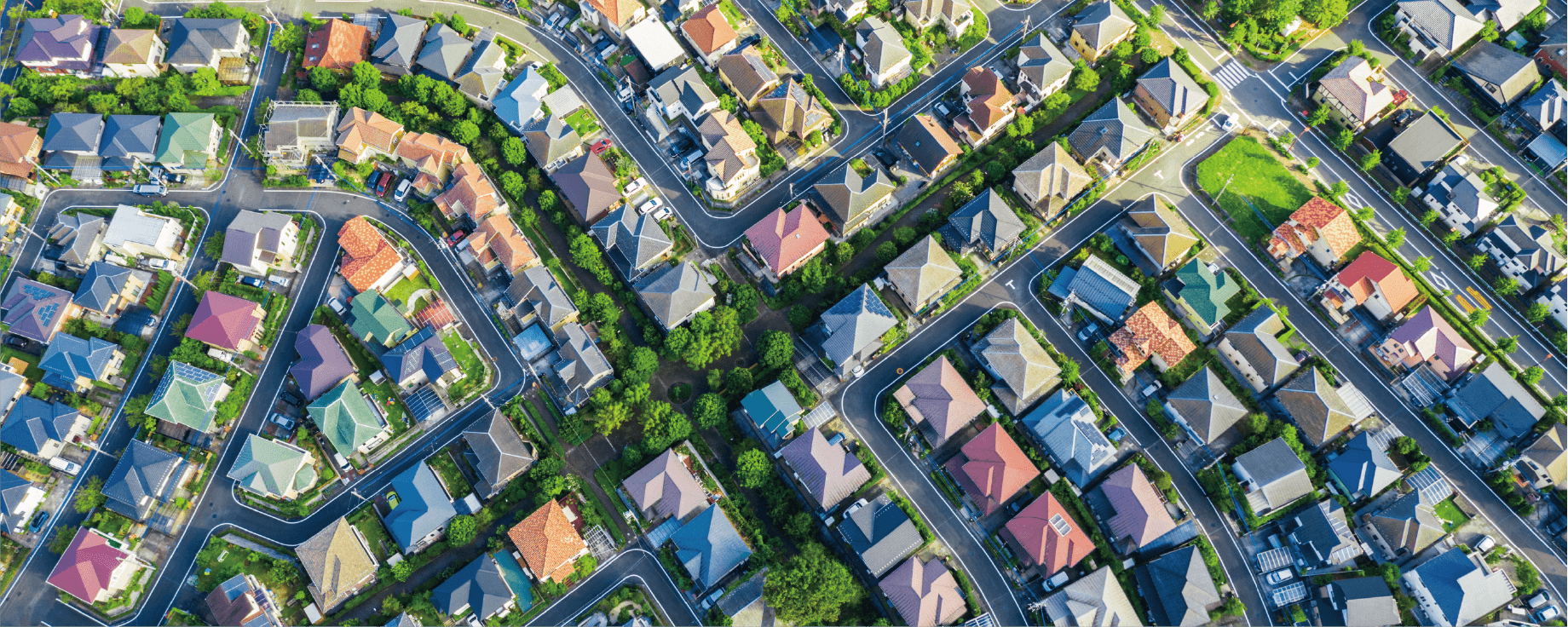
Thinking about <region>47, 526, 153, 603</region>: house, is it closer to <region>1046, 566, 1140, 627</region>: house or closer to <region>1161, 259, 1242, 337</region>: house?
<region>1046, 566, 1140, 627</region>: house

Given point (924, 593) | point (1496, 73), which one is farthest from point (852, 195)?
point (1496, 73)

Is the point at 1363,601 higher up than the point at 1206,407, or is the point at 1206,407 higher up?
the point at 1206,407

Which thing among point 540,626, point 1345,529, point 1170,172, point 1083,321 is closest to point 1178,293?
point 1083,321

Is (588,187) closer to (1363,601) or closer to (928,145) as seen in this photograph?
(928,145)

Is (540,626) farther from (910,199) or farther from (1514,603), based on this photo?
(1514,603)

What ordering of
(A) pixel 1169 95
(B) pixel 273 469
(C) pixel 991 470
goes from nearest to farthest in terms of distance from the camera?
(C) pixel 991 470 < (B) pixel 273 469 < (A) pixel 1169 95

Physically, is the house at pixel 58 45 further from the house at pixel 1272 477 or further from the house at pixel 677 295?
the house at pixel 1272 477

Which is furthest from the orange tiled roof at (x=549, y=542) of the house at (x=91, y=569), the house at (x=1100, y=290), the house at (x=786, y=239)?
the house at (x=1100, y=290)
